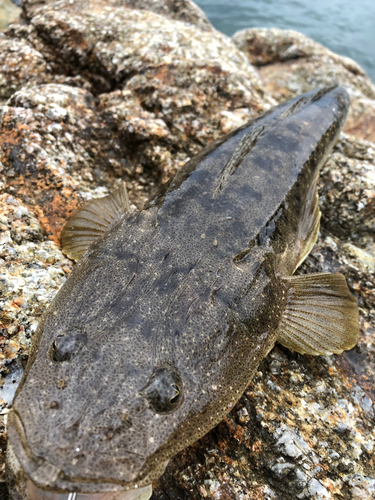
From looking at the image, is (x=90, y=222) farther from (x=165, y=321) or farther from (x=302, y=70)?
(x=302, y=70)

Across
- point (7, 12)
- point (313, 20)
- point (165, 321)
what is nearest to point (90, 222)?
point (165, 321)

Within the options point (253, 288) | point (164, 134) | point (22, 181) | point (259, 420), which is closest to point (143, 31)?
point (164, 134)

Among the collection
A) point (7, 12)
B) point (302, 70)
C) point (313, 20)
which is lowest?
point (7, 12)

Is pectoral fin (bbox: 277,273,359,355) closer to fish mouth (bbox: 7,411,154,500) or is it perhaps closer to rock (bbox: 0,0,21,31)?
fish mouth (bbox: 7,411,154,500)

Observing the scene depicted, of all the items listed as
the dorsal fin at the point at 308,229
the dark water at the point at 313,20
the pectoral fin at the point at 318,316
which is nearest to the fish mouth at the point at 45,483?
the pectoral fin at the point at 318,316

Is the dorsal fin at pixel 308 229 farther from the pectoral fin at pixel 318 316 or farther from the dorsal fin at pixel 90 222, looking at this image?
the dorsal fin at pixel 90 222

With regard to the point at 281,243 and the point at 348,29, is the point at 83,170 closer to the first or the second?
the point at 281,243
